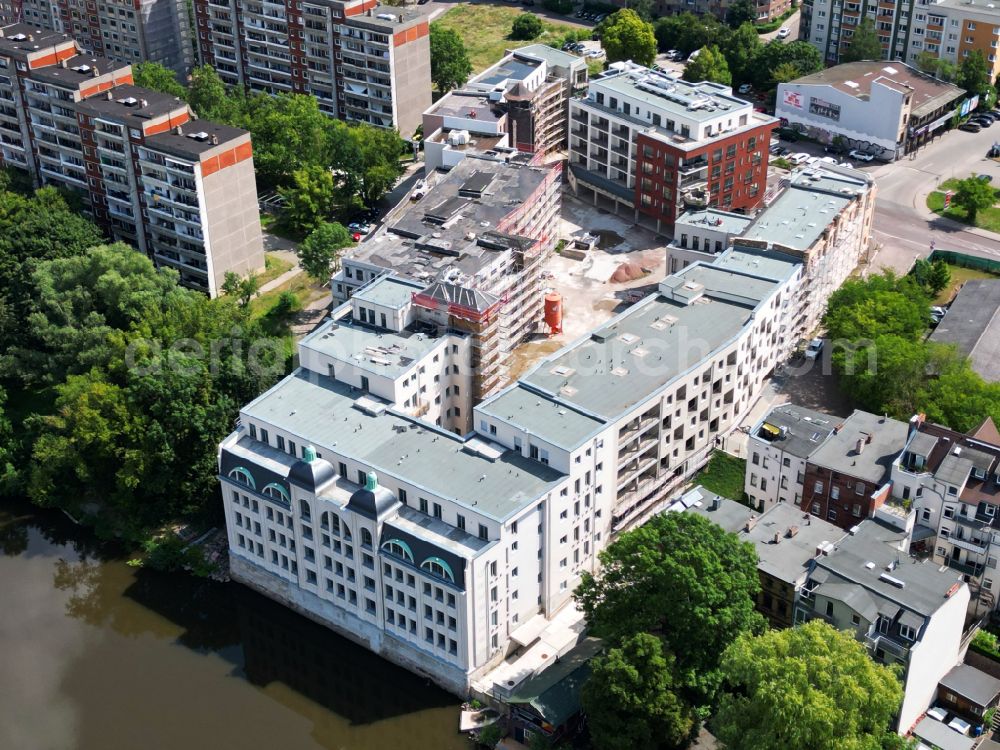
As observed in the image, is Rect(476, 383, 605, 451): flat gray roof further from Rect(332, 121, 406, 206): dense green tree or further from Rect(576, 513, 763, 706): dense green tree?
Rect(332, 121, 406, 206): dense green tree

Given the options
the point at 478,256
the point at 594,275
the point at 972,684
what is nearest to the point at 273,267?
the point at 478,256

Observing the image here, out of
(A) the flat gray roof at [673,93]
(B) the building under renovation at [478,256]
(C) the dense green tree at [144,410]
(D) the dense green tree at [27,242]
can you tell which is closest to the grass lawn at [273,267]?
(D) the dense green tree at [27,242]

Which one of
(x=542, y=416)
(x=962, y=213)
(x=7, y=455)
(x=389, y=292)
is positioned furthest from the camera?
(x=962, y=213)

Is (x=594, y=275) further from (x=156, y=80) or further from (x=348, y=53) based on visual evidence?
(x=156, y=80)

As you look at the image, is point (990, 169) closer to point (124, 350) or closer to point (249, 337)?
point (249, 337)

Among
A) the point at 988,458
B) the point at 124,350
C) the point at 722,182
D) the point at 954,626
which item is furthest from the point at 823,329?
the point at 124,350
